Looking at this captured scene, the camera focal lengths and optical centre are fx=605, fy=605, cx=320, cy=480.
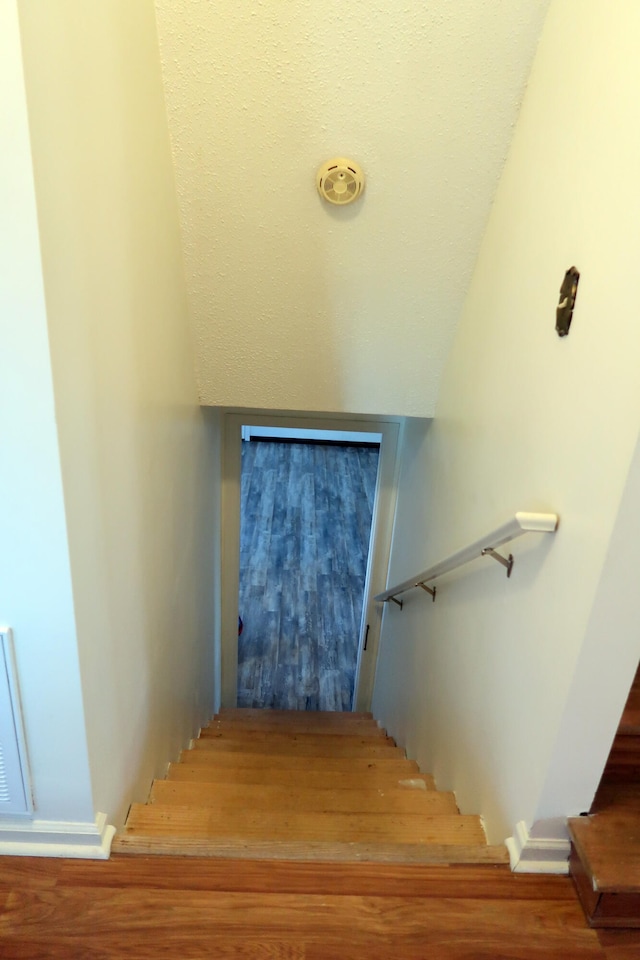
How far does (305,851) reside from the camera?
60.1 inches

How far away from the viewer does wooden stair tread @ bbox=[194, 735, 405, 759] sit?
9.12 feet

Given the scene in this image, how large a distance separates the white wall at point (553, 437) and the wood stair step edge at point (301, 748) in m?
0.72

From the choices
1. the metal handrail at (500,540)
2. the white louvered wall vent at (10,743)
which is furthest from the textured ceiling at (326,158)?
the white louvered wall vent at (10,743)

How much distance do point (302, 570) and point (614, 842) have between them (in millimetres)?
4170

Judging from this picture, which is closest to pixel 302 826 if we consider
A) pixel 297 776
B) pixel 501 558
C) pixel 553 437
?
pixel 297 776

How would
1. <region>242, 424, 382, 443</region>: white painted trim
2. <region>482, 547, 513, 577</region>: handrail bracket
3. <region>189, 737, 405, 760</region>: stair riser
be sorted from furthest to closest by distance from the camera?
<region>242, 424, 382, 443</region>: white painted trim → <region>189, 737, 405, 760</region>: stair riser → <region>482, 547, 513, 577</region>: handrail bracket

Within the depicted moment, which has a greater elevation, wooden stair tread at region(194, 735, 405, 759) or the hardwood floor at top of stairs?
the hardwood floor at top of stairs

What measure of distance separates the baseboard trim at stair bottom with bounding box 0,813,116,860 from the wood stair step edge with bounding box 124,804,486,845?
0.51 ft

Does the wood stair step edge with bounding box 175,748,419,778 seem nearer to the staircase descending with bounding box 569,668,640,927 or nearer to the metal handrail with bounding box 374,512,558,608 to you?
the metal handrail with bounding box 374,512,558,608

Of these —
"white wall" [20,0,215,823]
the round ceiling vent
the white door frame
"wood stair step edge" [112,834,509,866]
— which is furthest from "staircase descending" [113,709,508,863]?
the round ceiling vent

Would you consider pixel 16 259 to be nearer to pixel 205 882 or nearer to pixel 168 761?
pixel 205 882

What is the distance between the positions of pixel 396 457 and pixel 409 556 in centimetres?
69

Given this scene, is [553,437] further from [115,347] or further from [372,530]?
[372,530]

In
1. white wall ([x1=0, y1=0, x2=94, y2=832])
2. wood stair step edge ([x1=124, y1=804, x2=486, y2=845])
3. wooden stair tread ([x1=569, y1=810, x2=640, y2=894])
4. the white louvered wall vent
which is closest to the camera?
white wall ([x1=0, y1=0, x2=94, y2=832])
